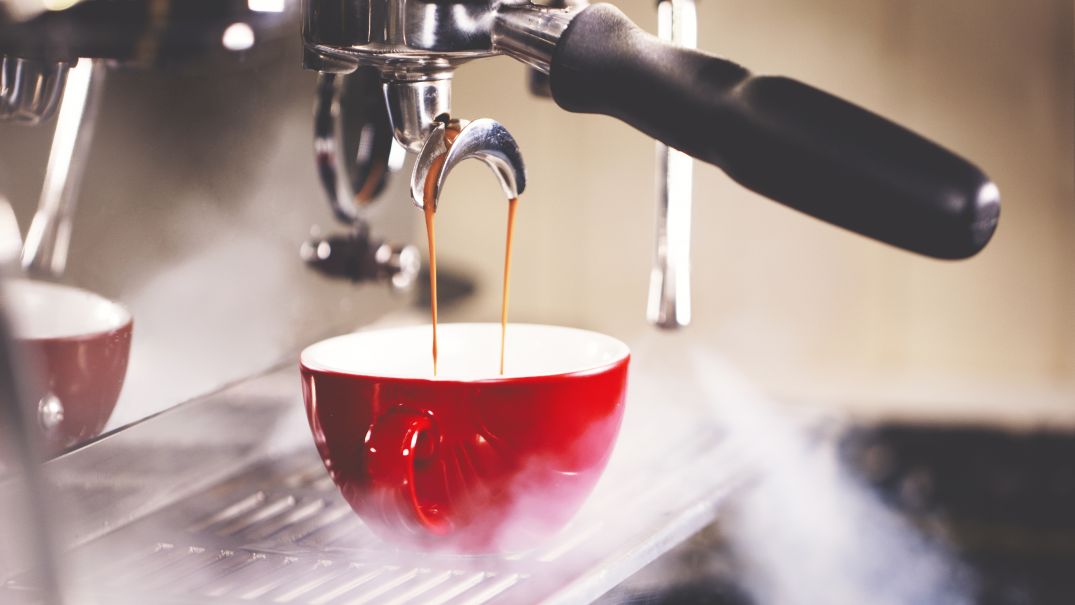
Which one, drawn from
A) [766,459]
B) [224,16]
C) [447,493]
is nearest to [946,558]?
[766,459]

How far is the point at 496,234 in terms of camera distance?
3.26 ft

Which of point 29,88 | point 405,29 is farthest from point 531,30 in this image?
point 29,88

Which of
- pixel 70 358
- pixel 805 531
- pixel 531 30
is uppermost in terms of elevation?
pixel 531 30

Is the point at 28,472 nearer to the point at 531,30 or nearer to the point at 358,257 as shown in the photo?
the point at 531,30

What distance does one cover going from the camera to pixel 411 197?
406mm

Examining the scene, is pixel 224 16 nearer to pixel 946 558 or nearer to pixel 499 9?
pixel 499 9

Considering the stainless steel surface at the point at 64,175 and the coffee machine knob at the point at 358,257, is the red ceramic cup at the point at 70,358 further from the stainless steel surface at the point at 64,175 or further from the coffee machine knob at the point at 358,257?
the coffee machine knob at the point at 358,257

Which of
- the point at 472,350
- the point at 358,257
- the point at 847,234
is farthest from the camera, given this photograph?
the point at 847,234

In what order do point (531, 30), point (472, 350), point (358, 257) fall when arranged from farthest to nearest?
point (358, 257), point (472, 350), point (531, 30)

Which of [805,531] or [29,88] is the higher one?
[29,88]

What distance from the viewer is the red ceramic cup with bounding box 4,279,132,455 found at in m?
0.37

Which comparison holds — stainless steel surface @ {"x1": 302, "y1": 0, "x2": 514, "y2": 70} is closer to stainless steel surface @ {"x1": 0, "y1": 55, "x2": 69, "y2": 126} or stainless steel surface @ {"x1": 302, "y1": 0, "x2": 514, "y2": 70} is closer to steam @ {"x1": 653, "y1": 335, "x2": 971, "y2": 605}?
stainless steel surface @ {"x1": 0, "y1": 55, "x2": 69, "y2": 126}

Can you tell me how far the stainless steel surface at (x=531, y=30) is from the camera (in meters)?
0.33

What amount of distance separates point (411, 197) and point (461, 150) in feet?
0.19
